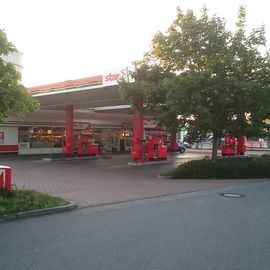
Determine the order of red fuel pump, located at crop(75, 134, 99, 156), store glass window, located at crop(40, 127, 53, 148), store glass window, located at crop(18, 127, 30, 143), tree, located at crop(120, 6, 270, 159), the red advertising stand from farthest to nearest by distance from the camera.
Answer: store glass window, located at crop(40, 127, 53, 148) → store glass window, located at crop(18, 127, 30, 143) → red fuel pump, located at crop(75, 134, 99, 156) → tree, located at crop(120, 6, 270, 159) → the red advertising stand

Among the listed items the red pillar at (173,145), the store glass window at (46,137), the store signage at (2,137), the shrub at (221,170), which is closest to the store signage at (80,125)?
the store glass window at (46,137)

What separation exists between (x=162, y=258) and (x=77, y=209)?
175 inches

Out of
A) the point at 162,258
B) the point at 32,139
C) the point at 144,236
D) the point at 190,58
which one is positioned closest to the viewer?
the point at 162,258

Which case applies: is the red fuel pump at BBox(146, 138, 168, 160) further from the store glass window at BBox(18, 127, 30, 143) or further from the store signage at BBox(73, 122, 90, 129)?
the store glass window at BBox(18, 127, 30, 143)

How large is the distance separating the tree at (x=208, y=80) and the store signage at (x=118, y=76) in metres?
0.91

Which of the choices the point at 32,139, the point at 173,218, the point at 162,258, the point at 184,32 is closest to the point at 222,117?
the point at 184,32

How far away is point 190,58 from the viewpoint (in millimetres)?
17922

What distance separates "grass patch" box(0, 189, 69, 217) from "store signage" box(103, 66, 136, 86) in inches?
415

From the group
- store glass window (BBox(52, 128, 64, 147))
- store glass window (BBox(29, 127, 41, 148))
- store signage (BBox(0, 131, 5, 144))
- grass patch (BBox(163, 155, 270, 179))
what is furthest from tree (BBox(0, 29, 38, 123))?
store glass window (BBox(52, 128, 64, 147))

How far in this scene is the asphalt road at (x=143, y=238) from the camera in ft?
18.6

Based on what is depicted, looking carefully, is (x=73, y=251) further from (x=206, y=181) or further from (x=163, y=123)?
(x=163, y=123)

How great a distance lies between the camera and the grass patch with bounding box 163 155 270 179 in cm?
1759

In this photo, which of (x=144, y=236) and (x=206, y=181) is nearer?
(x=144, y=236)

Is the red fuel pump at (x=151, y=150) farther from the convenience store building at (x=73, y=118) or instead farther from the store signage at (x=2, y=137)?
the store signage at (x=2, y=137)
